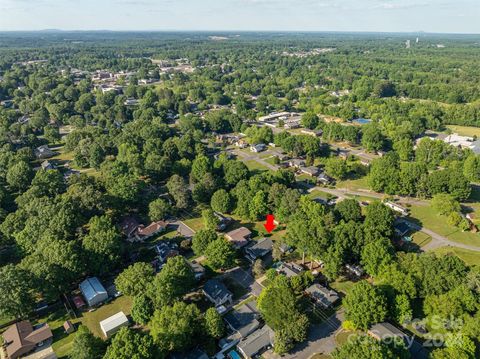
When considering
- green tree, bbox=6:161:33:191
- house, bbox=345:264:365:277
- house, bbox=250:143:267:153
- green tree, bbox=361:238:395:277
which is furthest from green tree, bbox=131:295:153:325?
house, bbox=250:143:267:153

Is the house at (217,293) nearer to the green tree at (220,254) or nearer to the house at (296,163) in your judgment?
the green tree at (220,254)

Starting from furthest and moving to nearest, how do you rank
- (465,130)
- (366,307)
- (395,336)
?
(465,130) → (366,307) → (395,336)

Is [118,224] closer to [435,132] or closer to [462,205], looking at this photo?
[462,205]

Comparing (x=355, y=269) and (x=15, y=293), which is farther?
(x=355, y=269)

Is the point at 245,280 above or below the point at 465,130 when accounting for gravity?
below

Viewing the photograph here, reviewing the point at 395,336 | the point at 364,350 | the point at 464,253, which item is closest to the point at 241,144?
the point at 464,253

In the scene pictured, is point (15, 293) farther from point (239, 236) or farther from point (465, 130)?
point (465, 130)

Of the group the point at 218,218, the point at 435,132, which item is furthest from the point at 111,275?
the point at 435,132
